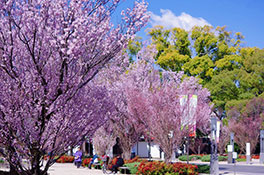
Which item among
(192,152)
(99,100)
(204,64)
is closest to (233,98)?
→ (204,64)

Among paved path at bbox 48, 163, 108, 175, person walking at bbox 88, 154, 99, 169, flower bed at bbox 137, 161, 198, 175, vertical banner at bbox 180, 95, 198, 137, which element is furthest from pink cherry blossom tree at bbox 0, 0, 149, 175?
person walking at bbox 88, 154, 99, 169

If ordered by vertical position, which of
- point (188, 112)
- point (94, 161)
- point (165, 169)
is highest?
point (188, 112)

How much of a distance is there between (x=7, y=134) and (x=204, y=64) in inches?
1493

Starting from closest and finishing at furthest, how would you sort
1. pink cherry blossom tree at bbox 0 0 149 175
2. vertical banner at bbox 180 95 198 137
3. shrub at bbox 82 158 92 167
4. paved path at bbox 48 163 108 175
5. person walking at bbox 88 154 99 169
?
pink cherry blossom tree at bbox 0 0 149 175 → vertical banner at bbox 180 95 198 137 → paved path at bbox 48 163 108 175 → person walking at bbox 88 154 99 169 → shrub at bbox 82 158 92 167

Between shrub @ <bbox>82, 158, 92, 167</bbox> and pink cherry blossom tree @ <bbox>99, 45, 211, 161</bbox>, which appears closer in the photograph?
pink cherry blossom tree @ <bbox>99, 45, 211, 161</bbox>

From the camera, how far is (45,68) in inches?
313

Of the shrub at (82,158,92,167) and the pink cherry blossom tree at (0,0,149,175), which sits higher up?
the pink cherry blossom tree at (0,0,149,175)

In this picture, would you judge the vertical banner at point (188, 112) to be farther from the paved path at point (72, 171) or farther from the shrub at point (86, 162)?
the shrub at point (86, 162)

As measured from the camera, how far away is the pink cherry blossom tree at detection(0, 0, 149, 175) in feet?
25.0

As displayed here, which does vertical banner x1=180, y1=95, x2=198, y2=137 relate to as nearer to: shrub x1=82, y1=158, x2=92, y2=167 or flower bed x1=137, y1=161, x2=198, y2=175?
flower bed x1=137, y1=161, x2=198, y2=175

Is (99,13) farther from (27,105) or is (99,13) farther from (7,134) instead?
(7,134)

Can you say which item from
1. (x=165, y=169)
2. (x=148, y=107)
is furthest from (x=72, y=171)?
(x=165, y=169)

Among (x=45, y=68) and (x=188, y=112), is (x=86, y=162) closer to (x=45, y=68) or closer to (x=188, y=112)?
(x=188, y=112)

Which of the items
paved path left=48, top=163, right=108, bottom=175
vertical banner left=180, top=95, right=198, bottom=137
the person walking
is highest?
vertical banner left=180, top=95, right=198, bottom=137
